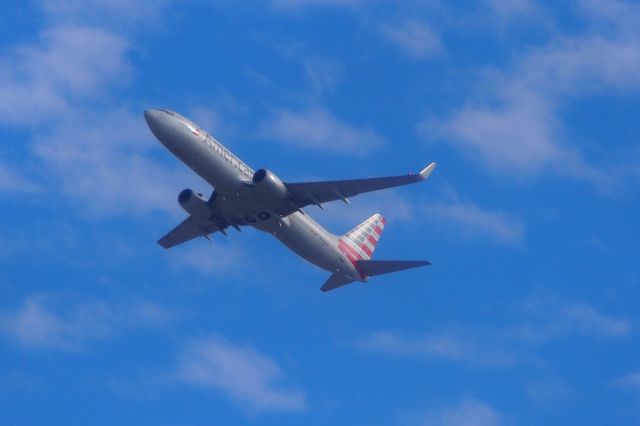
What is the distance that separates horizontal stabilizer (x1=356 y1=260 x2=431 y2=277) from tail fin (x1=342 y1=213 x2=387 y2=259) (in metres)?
2.31

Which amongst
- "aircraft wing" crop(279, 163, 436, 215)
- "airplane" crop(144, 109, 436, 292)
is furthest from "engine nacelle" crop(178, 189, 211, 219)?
"aircraft wing" crop(279, 163, 436, 215)

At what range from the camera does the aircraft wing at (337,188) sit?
240 feet

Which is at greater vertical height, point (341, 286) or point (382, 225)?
point (382, 225)

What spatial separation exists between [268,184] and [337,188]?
4470mm

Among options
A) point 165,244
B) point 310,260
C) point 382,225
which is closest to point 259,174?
point 310,260

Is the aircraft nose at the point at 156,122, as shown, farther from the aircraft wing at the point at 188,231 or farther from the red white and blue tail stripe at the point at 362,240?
the red white and blue tail stripe at the point at 362,240

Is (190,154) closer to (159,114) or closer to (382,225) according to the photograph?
(159,114)

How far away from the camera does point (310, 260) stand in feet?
263

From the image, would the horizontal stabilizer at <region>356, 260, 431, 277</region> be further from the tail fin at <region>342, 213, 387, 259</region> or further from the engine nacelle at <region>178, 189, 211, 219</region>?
the engine nacelle at <region>178, 189, 211, 219</region>

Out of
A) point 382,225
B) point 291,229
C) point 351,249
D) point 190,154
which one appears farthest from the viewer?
point 382,225

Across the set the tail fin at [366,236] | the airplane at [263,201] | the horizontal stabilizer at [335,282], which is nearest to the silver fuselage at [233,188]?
the airplane at [263,201]

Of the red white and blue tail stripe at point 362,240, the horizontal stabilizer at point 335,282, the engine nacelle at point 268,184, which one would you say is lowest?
the engine nacelle at point 268,184

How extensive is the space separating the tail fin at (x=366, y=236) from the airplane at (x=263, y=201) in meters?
0.28

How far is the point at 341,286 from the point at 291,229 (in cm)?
766
